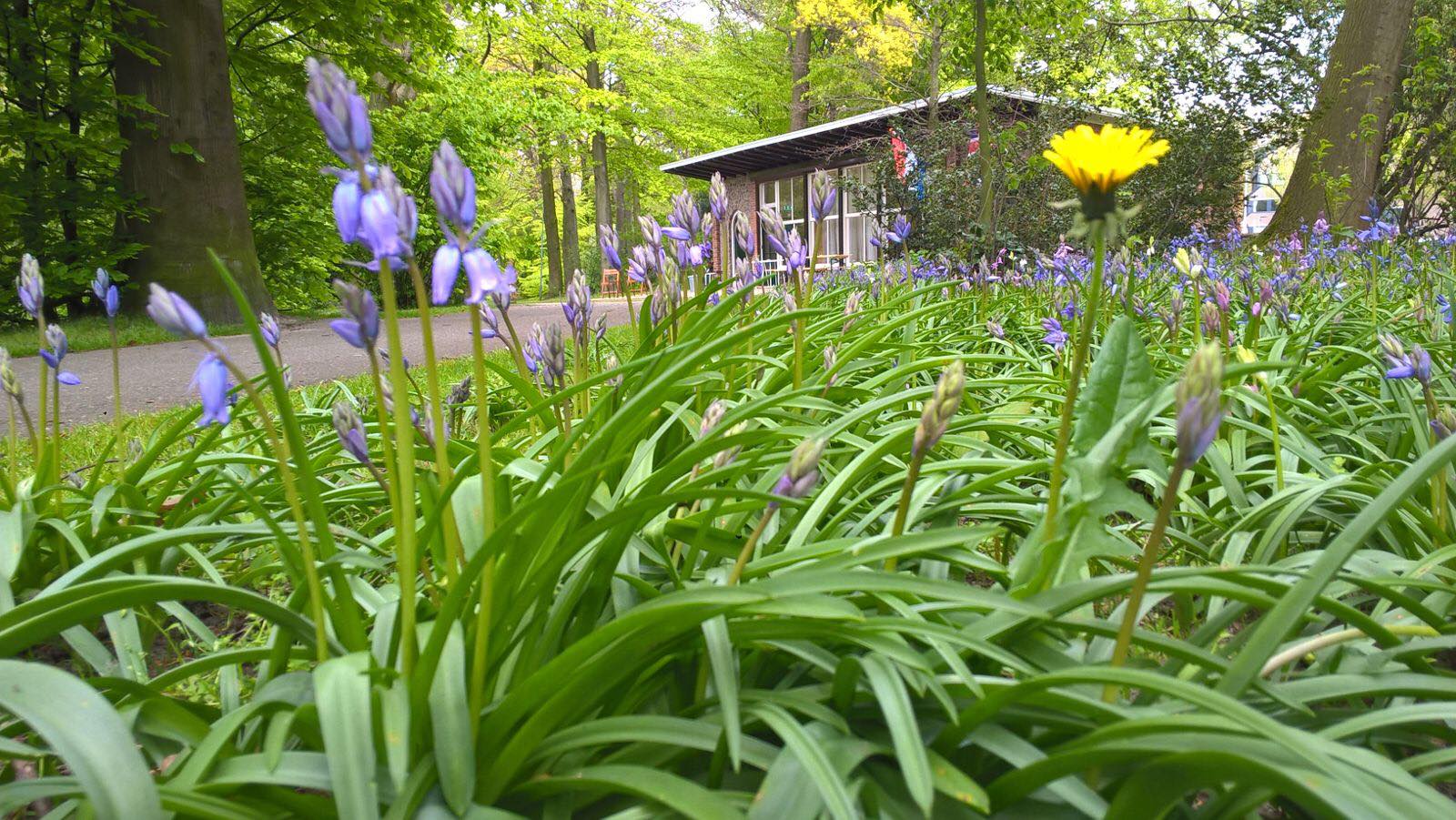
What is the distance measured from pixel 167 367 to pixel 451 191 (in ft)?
22.6

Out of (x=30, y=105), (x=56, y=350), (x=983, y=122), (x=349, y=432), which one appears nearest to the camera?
(x=349, y=432)

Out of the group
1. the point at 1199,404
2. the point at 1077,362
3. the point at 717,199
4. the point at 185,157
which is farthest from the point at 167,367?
the point at 1199,404

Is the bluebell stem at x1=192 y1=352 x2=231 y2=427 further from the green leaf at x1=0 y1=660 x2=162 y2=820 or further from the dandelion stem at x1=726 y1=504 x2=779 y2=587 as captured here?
the dandelion stem at x1=726 y1=504 x2=779 y2=587

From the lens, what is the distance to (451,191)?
2.99 ft

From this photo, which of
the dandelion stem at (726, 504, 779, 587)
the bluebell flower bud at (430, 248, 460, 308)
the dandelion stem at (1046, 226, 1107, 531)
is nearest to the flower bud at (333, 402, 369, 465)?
the bluebell flower bud at (430, 248, 460, 308)

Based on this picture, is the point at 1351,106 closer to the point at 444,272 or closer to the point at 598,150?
the point at 444,272

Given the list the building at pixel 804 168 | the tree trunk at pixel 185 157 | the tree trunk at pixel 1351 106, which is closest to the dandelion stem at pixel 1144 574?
the tree trunk at pixel 185 157

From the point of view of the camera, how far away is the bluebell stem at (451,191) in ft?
2.94

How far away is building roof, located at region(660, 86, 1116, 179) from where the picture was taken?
1225cm

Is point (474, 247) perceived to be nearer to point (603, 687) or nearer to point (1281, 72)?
point (603, 687)

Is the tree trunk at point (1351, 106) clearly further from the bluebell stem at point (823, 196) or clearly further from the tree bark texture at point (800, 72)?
the tree bark texture at point (800, 72)

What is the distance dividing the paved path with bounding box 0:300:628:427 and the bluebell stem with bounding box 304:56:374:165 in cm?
292

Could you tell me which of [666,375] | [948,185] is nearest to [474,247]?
[666,375]

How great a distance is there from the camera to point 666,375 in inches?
46.1
